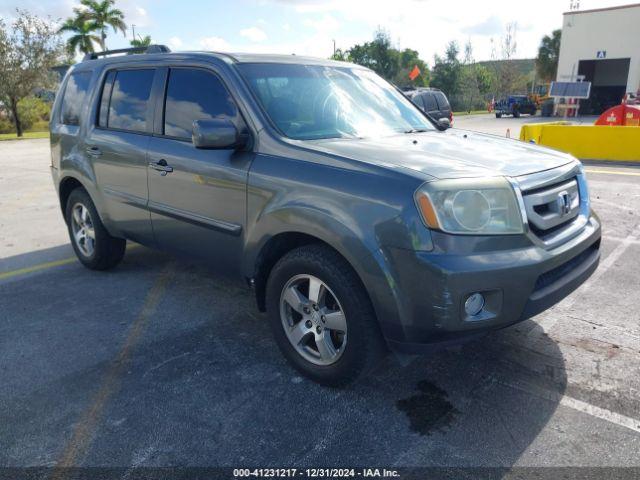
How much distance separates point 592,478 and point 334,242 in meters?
1.59

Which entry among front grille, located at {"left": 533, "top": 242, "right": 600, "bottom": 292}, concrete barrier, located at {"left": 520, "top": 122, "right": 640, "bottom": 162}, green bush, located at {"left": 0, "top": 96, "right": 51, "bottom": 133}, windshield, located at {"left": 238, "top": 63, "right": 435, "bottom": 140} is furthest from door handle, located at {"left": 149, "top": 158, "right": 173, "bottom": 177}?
green bush, located at {"left": 0, "top": 96, "right": 51, "bottom": 133}

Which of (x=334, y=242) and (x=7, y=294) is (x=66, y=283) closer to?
(x=7, y=294)

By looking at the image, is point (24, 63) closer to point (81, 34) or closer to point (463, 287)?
point (81, 34)

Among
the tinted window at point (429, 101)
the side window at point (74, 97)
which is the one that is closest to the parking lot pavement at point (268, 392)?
the side window at point (74, 97)

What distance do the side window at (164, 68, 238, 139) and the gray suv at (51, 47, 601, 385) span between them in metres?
0.01

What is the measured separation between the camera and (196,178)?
3576 mm

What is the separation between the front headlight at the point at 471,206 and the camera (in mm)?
2498

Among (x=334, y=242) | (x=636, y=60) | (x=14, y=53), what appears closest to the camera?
(x=334, y=242)

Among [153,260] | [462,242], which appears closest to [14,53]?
[153,260]

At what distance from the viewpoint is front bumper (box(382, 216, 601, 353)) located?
246 centimetres

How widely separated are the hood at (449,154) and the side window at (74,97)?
111 inches

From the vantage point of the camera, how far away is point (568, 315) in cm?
399

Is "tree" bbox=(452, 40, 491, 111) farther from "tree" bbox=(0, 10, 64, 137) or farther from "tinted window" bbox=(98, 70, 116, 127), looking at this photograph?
"tinted window" bbox=(98, 70, 116, 127)

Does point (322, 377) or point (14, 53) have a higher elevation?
point (14, 53)
